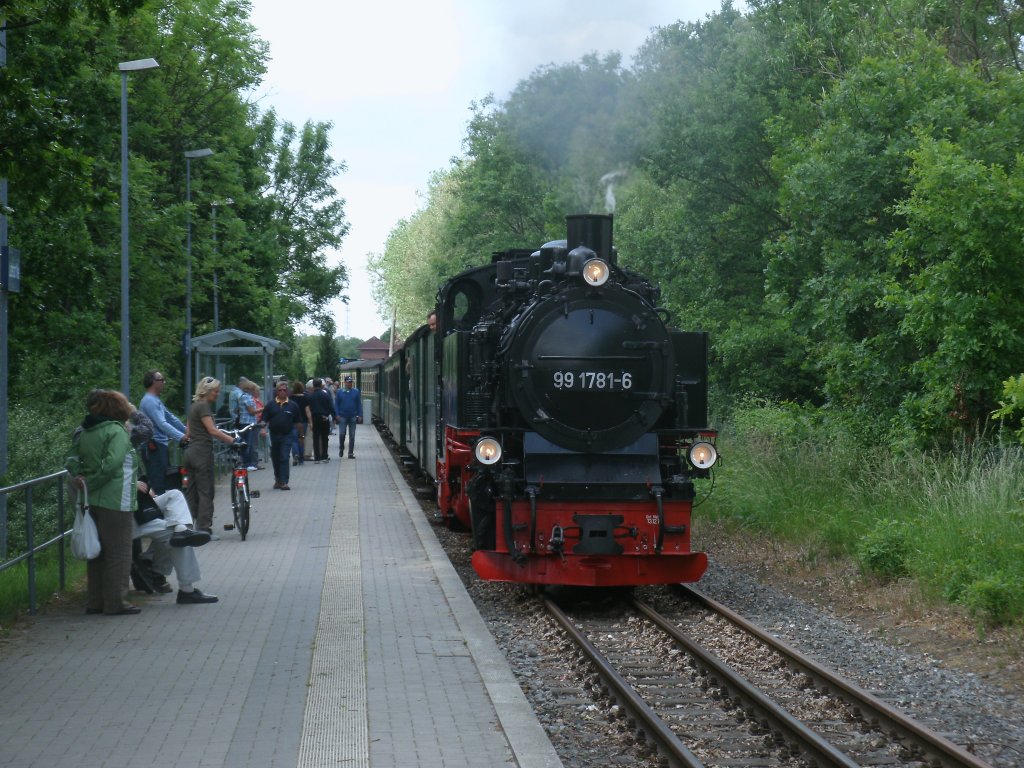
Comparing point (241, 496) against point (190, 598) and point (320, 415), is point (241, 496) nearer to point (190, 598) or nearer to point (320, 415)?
point (190, 598)

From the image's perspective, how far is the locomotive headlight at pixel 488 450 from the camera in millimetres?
9820

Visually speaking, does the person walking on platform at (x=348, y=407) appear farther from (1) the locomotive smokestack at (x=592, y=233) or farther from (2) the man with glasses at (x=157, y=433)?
(1) the locomotive smokestack at (x=592, y=233)

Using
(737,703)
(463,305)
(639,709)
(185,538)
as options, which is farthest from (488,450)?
(639,709)

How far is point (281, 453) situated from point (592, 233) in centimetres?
1037

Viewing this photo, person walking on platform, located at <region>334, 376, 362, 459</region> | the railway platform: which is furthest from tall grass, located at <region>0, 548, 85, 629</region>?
person walking on platform, located at <region>334, 376, 362, 459</region>

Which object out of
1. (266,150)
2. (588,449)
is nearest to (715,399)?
(588,449)

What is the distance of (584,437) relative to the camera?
32.5ft

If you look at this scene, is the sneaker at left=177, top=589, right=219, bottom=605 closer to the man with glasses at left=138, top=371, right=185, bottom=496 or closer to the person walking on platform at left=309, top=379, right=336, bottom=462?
the man with glasses at left=138, top=371, right=185, bottom=496

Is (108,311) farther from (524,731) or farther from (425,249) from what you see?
(425,249)

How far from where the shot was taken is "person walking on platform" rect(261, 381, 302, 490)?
770 inches

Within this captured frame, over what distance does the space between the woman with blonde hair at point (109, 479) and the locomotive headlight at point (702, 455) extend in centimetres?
429

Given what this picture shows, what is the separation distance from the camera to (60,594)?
9.84 meters

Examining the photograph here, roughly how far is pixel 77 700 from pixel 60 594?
3.66 metres

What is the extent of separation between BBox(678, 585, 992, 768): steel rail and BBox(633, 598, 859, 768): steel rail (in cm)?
39
